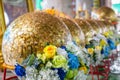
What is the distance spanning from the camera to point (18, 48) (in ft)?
5.33

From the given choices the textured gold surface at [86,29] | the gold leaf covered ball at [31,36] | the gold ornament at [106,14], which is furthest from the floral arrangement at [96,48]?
the gold ornament at [106,14]

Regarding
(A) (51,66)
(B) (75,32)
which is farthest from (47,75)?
(B) (75,32)

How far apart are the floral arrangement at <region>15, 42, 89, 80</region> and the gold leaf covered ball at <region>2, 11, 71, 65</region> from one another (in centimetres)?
6

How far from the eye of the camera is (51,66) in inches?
59.3

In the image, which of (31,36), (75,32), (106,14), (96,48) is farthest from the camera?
(106,14)

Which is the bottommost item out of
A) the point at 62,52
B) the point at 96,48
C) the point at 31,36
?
the point at 96,48

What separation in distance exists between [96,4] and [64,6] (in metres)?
1.18

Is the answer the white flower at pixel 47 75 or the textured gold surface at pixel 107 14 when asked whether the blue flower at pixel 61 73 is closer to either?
the white flower at pixel 47 75

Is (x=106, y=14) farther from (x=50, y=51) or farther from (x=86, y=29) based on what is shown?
(x=50, y=51)

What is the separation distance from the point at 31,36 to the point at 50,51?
0.16 meters

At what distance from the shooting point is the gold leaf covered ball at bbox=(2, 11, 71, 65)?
5.28 ft

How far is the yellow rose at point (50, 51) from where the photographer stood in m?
1.54

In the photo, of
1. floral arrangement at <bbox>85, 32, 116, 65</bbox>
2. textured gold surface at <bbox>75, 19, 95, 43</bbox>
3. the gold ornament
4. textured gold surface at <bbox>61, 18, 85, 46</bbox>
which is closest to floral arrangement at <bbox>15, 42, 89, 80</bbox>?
textured gold surface at <bbox>61, 18, 85, 46</bbox>

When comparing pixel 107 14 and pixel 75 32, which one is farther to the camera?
pixel 107 14
